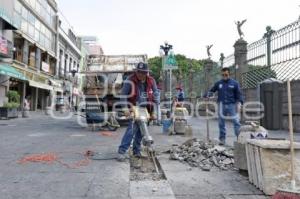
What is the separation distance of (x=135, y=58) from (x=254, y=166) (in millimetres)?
12974

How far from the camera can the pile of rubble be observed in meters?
5.94

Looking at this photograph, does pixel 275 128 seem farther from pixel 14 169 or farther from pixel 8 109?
pixel 8 109

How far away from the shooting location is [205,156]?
251 inches

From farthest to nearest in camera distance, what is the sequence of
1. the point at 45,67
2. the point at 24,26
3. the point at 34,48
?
the point at 45,67, the point at 34,48, the point at 24,26

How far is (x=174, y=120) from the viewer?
12.0 m

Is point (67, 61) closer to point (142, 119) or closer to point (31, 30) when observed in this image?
point (31, 30)

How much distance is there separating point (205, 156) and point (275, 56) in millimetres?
7799

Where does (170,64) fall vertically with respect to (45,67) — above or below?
below

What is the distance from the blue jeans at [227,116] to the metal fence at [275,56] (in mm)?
3577

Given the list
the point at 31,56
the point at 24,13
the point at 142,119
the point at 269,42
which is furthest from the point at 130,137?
the point at 31,56

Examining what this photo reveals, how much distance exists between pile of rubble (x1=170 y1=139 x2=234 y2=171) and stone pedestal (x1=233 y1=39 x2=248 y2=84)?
32.4ft

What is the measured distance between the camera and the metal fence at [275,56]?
38.5 feet

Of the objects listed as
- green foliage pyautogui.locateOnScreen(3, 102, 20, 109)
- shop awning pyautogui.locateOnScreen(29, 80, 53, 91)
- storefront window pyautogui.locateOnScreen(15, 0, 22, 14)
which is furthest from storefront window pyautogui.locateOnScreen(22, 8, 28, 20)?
green foliage pyautogui.locateOnScreen(3, 102, 20, 109)

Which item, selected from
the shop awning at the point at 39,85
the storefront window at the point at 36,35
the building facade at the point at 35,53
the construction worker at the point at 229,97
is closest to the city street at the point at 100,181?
the construction worker at the point at 229,97
